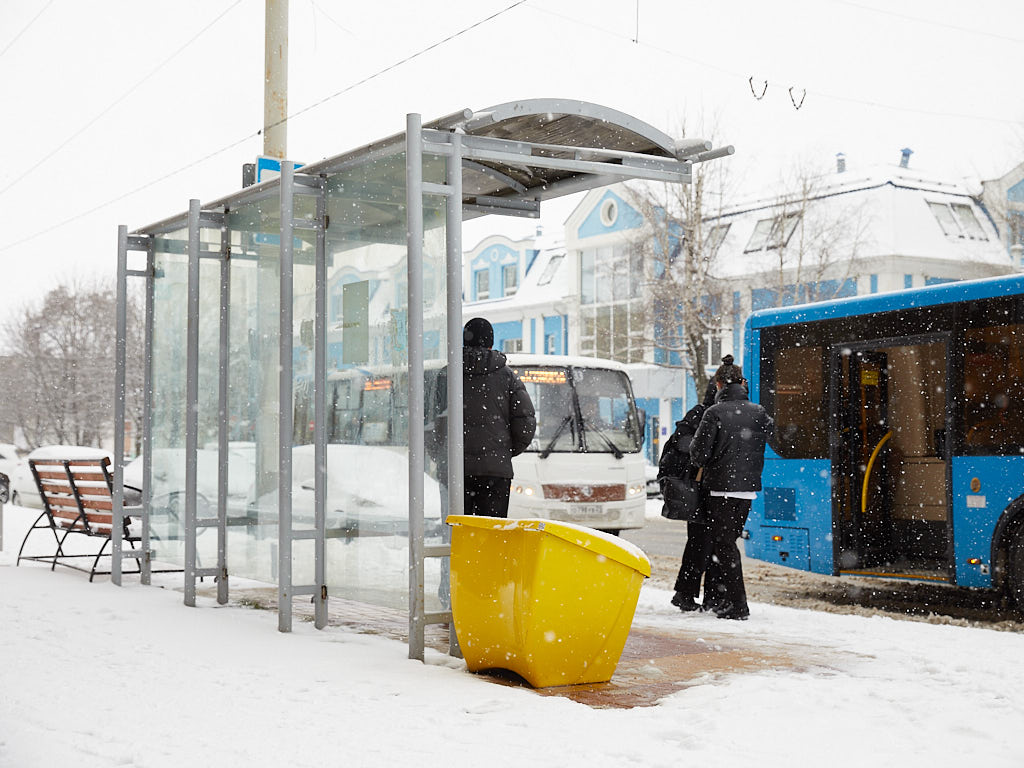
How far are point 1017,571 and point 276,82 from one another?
847 centimetres

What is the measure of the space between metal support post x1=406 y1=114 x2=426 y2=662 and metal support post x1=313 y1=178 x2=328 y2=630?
49.5 inches

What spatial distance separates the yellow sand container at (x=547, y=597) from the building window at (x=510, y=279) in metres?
47.7

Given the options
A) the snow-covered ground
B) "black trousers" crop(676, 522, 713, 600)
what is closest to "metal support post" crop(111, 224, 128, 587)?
the snow-covered ground

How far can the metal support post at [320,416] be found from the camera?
26.6 ft

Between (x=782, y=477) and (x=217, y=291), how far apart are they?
5.59m

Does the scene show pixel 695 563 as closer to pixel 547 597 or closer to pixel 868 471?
pixel 868 471

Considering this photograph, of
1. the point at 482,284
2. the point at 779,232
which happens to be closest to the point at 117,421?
the point at 779,232

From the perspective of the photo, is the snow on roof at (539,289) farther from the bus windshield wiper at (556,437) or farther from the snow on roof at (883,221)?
the bus windshield wiper at (556,437)

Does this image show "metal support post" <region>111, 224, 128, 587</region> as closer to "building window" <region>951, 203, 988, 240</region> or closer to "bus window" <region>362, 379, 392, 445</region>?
"bus window" <region>362, 379, 392, 445</region>

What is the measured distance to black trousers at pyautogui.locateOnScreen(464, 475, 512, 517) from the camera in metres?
7.81

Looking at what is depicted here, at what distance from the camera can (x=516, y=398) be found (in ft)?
25.8

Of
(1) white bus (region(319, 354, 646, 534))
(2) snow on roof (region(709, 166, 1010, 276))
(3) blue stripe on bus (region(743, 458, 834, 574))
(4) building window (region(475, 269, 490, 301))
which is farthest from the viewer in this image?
(4) building window (region(475, 269, 490, 301))

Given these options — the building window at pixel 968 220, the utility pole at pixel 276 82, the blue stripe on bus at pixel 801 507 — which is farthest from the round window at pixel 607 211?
the blue stripe on bus at pixel 801 507

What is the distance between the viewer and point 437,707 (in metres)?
5.61
